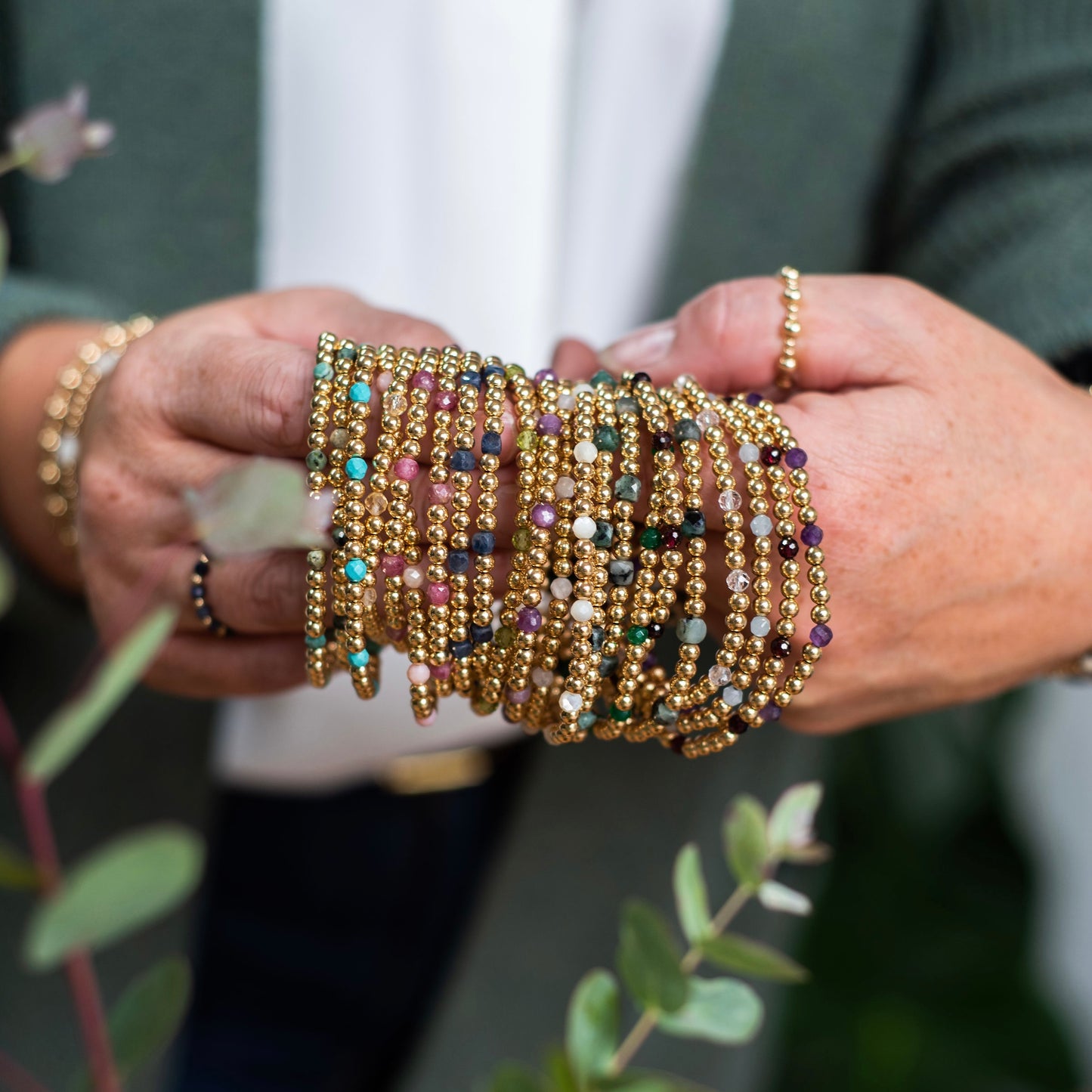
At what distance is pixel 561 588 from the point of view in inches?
16.0

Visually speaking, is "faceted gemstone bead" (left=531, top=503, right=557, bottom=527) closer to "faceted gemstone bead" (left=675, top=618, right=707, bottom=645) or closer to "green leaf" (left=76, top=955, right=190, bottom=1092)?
"faceted gemstone bead" (left=675, top=618, right=707, bottom=645)

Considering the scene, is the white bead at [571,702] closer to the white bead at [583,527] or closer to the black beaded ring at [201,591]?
the white bead at [583,527]

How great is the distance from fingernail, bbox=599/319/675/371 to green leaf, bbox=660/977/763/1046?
33 centimetres

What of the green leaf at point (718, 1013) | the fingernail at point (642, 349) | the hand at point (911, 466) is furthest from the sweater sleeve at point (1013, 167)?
the green leaf at point (718, 1013)

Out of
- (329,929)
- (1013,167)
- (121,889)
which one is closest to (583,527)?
(121,889)

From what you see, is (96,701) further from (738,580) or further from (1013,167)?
(1013,167)

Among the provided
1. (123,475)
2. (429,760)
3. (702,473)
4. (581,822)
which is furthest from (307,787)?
(702,473)

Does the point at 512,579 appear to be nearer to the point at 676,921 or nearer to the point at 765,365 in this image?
the point at 765,365

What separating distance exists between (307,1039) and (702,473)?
35.1 inches

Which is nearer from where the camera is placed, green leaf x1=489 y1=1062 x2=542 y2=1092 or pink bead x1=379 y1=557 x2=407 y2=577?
green leaf x1=489 y1=1062 x2=542 y2=1092

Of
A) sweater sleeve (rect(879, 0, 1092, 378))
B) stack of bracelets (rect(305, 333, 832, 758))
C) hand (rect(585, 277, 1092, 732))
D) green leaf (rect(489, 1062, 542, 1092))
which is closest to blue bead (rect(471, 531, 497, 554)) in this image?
stack of bracelets (rect(305, 333, 832, 758))

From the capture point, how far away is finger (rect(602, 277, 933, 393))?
47 cm

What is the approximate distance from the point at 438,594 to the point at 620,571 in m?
0.08

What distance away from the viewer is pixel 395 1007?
1.00 metres
